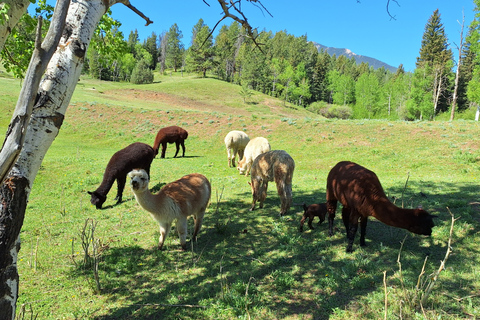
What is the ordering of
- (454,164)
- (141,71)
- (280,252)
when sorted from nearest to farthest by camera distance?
(280,252)
(454,164)
(141,71)

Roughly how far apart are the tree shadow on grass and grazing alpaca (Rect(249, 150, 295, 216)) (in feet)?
2.62

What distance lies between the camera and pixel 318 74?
8506 cm

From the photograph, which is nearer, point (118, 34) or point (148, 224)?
point (148, 224)

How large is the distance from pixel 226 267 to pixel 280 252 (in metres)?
1.16

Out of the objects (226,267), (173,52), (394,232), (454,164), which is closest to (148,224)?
(226,267)

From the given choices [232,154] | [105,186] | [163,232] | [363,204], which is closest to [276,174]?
[363,204]

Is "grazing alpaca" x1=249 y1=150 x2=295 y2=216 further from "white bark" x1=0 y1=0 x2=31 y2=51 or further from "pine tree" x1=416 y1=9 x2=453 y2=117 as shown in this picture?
"pine tree" x1=416 y1=9 x2=453 y2=117

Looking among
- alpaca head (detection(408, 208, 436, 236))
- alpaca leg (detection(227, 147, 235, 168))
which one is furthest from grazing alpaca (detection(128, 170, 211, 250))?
alpaca leg (detection(227, 147, 235, 168))

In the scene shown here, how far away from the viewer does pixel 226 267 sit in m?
5.13

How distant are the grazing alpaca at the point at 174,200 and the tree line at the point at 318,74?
111 feet

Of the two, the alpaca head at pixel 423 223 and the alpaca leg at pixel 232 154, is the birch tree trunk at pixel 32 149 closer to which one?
the alpaca head at pixel 423 223

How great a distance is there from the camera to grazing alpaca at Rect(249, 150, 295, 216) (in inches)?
294

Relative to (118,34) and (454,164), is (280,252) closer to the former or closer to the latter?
(118,34)

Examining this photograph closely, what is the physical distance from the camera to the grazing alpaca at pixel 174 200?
523 centimetres
